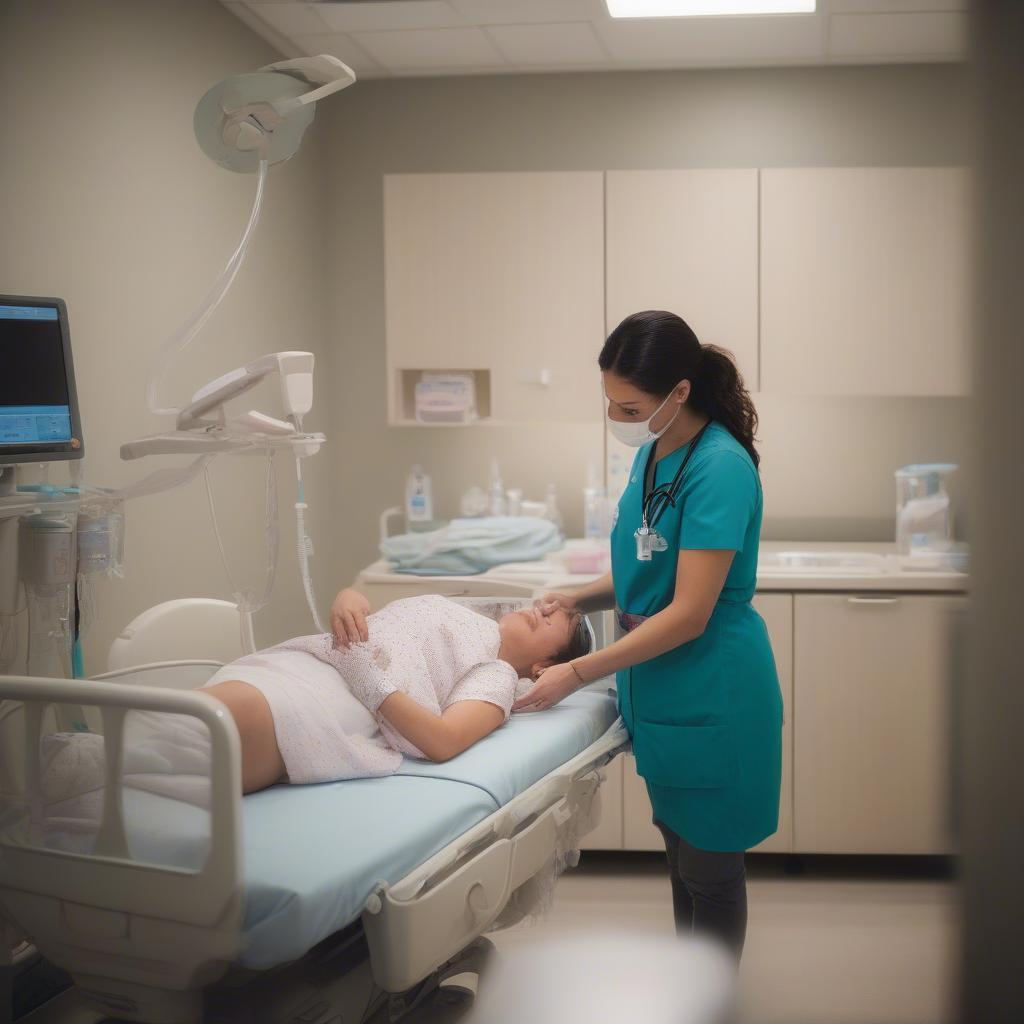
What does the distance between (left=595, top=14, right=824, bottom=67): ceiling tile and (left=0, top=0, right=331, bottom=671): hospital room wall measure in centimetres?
104

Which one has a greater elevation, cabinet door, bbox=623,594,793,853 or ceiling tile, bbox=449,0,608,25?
ceiling tile, bbox=449,0,608,25

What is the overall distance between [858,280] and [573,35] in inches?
41.3

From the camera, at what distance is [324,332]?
359 cm

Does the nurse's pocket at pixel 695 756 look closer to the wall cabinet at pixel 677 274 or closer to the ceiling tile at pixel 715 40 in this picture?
the wall cabinet at pixel 677 274

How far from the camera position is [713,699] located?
70.8 inches

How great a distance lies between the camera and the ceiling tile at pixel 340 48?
10.2ft

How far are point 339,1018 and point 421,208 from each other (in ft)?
7.65

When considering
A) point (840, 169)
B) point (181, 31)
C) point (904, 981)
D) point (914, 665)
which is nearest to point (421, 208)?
point (181, 31)

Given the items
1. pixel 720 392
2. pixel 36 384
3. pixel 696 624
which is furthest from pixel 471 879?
pixel 36 384

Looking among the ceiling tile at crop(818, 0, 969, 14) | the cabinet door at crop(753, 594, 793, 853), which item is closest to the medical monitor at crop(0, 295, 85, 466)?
the cabinet door at crop(753, 594, 793, 853)

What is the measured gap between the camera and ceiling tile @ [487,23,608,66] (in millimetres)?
3008

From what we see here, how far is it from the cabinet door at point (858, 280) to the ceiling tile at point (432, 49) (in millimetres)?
919

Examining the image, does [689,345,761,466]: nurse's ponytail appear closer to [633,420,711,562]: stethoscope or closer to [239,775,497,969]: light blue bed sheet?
[633,420,711,562]: stethoscope

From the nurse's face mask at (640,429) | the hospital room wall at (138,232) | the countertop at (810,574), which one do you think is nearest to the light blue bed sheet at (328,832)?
the nurse's face mask at (640,429)
